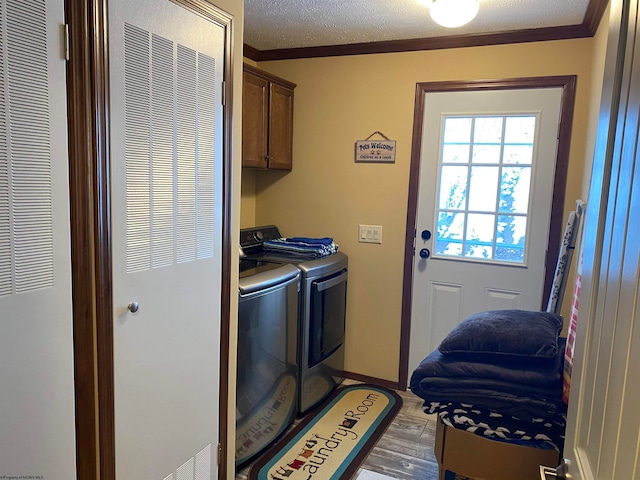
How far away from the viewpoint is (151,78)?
4.80ft

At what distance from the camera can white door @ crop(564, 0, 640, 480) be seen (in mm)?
589

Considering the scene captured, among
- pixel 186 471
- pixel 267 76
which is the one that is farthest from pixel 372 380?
pixel 267 76

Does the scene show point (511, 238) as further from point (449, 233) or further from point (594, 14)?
point (594, 14)

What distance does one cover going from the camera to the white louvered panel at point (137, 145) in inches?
54.7

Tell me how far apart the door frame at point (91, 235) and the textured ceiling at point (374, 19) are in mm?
1370

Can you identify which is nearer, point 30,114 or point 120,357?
point 30,114

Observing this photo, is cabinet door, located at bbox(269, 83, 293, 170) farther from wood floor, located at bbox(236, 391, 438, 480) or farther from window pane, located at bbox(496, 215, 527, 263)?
wood floor, located at bbox(236, 391, 438, 480)

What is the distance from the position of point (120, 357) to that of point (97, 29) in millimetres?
960

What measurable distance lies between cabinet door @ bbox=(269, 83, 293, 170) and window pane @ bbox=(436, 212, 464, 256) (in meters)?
1.17

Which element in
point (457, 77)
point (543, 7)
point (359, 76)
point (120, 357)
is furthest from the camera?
point (359, 76)

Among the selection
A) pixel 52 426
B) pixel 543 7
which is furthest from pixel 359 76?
pixel 52 426

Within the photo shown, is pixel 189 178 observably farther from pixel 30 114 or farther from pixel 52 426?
pixel 52 426

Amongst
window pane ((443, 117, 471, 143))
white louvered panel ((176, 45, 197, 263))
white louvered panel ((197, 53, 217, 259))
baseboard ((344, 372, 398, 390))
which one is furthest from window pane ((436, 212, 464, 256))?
white louvered panel ((176, 45, 197, 263))

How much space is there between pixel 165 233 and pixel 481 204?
81.0 inches
